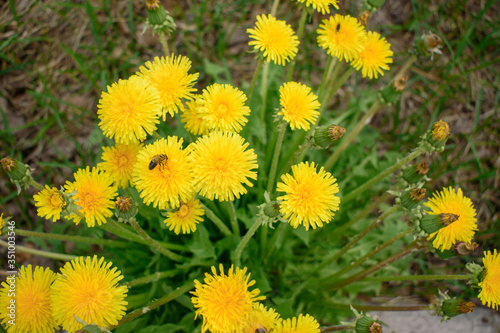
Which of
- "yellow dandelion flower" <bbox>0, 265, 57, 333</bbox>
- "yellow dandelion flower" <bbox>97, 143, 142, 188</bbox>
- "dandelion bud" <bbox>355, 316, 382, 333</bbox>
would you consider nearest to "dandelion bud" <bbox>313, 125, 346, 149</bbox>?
"dandelion bud" <bbox>355, 316, 382, 333</bbox>

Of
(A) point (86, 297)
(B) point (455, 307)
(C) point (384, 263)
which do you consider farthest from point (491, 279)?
(A) point (86, 297)

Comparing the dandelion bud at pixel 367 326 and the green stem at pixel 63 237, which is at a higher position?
the green stem at pixel 63 237

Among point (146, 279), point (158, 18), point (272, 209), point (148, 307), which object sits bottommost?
point (148, 307)

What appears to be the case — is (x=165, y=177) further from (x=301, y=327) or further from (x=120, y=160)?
(x=301, y=327)

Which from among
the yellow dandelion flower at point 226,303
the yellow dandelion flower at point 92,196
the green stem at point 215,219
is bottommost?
the yellow dandelion flower at point 226,303

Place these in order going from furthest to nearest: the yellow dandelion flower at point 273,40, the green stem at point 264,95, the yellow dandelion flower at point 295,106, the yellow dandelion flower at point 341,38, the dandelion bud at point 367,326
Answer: the green stem at point 264,95, the yellow dandelion flower at point 341,38, the yellow dandelion flower at point 273,40, the yellow dandelion flower at point 295,106, the dandelion bud at point 367,326

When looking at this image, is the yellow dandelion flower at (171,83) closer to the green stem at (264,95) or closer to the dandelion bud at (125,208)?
the dandelion bud at (125,208)

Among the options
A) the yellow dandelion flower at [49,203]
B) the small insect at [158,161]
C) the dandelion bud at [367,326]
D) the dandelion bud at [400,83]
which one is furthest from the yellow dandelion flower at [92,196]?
the dandelion bud at [400,83]
